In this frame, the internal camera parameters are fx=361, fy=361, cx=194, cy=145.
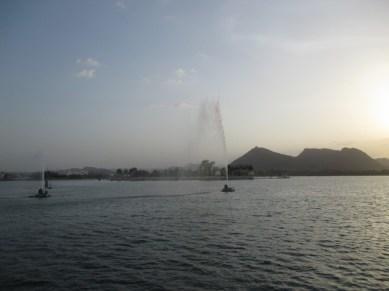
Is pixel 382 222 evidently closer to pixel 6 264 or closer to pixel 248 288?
pixel 248 288

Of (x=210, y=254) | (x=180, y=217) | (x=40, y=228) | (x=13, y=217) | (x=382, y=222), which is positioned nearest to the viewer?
(x=210, y=254)

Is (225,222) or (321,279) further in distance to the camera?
(225,222)

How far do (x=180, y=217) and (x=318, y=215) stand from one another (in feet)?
65.0

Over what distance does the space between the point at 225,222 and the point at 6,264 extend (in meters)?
25.9

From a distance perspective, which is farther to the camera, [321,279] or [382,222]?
[382,222]

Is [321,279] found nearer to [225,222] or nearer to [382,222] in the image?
[225,222]

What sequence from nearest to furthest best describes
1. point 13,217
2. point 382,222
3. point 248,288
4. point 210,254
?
point 248,288 < point 210,254 < point 382,222 < point 13,217

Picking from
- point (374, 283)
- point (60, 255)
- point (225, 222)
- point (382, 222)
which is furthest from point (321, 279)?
point (382, 222)

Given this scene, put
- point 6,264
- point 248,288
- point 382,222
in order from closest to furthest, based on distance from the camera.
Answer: point 248,288 < point 6,264 < point 382,222

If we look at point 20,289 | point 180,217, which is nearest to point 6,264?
point 20,289

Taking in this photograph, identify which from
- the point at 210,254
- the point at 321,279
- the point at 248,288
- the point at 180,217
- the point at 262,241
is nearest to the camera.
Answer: the point at 248,288

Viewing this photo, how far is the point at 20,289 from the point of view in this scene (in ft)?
65.6

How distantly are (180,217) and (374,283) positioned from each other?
1270 inches

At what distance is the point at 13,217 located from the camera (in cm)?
5384
